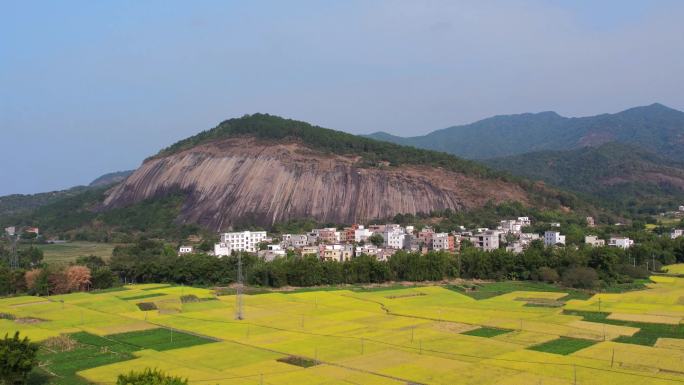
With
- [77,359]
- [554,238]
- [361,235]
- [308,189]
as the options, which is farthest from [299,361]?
[308,189]

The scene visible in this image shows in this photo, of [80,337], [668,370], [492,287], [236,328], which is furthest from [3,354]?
[492,287]

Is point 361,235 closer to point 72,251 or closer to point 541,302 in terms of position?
point 72,251

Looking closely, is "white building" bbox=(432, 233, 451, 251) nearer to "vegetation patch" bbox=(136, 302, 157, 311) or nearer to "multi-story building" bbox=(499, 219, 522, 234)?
"multi-story building" bbox=(499, 219, 522, 234)

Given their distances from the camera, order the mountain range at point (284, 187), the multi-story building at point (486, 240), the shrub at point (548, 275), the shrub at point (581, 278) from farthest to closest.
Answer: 1. the mountain range at point (284, 187)
2. the multi-story building at point (486, 240)
3. the shrub at point (548, 275)
4. the shrub at point (581, 278)

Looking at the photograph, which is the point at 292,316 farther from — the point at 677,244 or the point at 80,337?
the point at 677,244

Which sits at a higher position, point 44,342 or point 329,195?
point 329,195

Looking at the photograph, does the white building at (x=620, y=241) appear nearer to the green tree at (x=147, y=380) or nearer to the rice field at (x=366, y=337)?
the rice field at (x=366, y=337)

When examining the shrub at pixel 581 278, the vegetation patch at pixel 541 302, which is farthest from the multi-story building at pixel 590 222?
the vegetation patch at pixel 541 302
